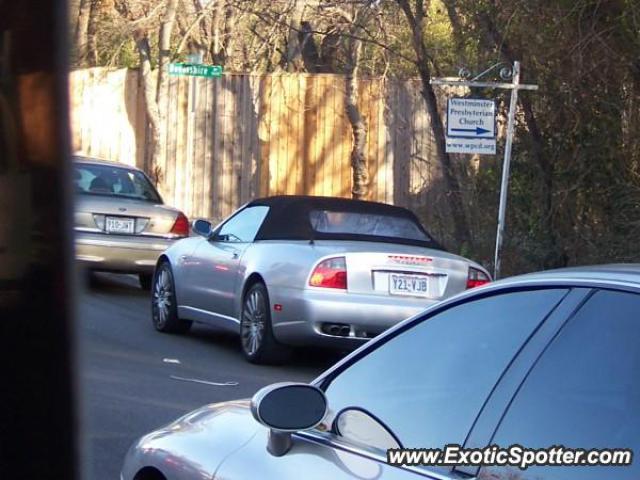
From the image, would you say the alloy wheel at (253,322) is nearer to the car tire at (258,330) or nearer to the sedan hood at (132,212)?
the car tire at (258,330)

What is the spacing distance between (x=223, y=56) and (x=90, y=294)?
1791cm

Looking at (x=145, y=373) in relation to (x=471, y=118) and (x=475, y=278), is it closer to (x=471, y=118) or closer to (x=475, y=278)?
(x=475, y=278)

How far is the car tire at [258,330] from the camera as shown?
970 cm

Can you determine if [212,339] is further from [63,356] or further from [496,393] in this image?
[63,356]

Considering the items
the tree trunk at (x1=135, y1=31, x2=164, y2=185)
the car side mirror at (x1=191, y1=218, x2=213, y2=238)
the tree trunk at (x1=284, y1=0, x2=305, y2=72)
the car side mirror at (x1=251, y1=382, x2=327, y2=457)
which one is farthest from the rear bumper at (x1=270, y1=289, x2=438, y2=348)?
the tree trunk at (x1=284, y1=0, x2=305, y2=72)

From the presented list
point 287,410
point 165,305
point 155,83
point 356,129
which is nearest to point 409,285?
point 165,305

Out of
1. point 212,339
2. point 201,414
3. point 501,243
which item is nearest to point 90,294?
point 212,339

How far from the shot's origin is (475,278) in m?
9.59

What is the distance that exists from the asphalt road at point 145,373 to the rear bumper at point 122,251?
0.65 metres

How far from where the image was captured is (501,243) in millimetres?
14062

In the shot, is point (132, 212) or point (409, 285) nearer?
point (409, 285)

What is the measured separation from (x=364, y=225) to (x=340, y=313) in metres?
1.30

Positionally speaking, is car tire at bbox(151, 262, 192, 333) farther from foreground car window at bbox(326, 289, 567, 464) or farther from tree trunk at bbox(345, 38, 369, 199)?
tree trunk at bbox(345, 38, 369, 199)

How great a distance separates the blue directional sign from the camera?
13.5m
